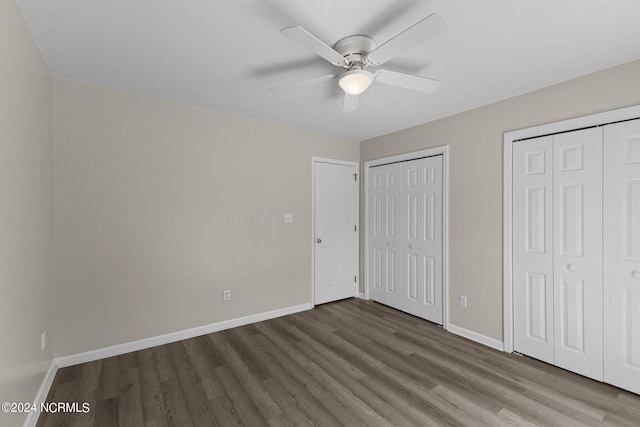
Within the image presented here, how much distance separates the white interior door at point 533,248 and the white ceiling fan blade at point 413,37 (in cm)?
182

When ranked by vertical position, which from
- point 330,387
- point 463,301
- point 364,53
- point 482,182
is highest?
point 364,53

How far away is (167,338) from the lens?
290 centimetres

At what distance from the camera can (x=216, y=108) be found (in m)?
3.11

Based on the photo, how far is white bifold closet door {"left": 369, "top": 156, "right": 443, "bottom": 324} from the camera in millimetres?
3453

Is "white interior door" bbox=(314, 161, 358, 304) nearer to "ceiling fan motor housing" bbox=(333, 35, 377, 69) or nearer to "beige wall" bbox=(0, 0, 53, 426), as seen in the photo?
"ceiling fan motor housing" bbox=(333, 35, 377, 69)

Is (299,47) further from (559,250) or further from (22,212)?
(559,250)

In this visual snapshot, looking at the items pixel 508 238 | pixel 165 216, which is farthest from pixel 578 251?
pixel 165 216

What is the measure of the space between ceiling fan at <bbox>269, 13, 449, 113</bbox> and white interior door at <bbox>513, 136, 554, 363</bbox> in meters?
1.37

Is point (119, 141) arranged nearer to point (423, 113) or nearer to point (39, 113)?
point (39, 113)

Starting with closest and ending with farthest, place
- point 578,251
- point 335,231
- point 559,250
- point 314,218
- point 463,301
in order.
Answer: point 578,251 → point 559,250 → point 463,301 → point 314,218 → point 335,231

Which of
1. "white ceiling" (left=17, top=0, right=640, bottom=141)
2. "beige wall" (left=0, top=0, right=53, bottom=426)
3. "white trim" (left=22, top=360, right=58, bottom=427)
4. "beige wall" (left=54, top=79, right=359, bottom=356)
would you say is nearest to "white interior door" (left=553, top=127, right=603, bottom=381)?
"white ceiling" (left=17, top=0, right=640, bottom=141)

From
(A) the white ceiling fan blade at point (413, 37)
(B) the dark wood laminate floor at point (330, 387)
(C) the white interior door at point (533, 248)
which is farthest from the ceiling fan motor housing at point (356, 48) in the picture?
(B) the dark wood laminate floor at point (330, 387)

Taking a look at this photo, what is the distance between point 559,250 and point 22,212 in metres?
3.90

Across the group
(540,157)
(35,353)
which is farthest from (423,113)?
(35,353)
